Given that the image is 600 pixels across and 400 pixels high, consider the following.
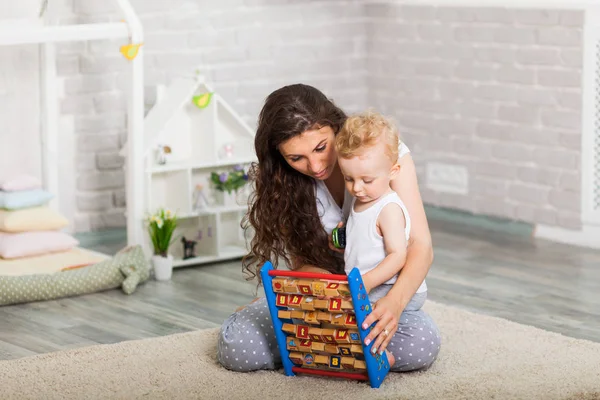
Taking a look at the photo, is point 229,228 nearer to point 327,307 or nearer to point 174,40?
point 174,40

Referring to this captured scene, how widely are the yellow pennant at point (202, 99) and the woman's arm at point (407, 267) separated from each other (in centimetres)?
125

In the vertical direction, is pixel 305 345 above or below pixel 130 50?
below

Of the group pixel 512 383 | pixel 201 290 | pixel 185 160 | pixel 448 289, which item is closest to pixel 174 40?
pixel 185 160

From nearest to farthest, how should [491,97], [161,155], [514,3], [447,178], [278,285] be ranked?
[278,285]
[161,155]
[514,3]
[491,97]
[447,178]

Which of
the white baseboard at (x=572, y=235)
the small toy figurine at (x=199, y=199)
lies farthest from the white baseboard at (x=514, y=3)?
the small toy figurine at (x=199, y=199)

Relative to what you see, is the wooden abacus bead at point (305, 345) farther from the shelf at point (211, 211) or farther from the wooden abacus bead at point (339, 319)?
the shelf at point (211, 211)

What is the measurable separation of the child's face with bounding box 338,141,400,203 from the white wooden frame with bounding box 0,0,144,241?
4.03 feet

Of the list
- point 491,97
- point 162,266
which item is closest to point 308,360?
point 162,266

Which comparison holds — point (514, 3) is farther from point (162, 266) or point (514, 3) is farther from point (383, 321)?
point (383, 321)

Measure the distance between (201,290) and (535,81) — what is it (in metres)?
1.45

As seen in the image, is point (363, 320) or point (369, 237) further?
point (369, 237)

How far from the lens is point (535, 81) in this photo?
3.82 m

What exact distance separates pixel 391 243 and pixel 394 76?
2189 mm

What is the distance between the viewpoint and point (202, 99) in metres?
3.48
